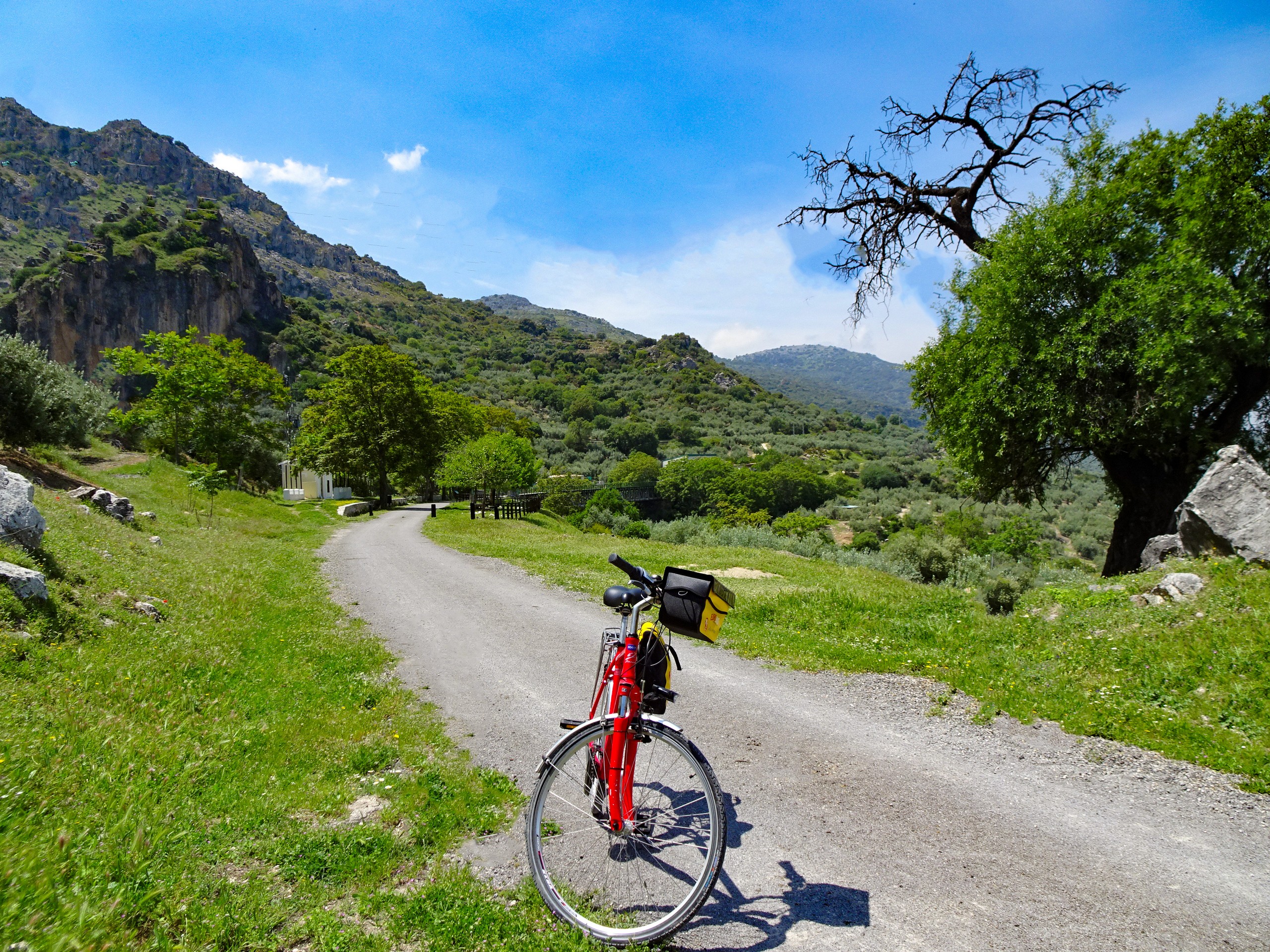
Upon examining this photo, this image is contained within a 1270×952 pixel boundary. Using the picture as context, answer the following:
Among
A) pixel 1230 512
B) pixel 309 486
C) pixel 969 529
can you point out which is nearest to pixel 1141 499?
pixel 1230 512

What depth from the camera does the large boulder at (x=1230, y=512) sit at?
8.69 meters

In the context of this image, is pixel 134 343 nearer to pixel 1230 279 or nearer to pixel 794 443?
pixel 794 443

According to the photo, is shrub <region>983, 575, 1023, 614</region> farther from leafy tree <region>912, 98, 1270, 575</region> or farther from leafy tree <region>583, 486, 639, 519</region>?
leafy tree <region>583, 486, 639, 519</region>

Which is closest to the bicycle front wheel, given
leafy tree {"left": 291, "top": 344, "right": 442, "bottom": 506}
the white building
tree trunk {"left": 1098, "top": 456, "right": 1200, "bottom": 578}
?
tree trunk {"left": 1098, "top": 456, "right": 1200, "bottom": 578}

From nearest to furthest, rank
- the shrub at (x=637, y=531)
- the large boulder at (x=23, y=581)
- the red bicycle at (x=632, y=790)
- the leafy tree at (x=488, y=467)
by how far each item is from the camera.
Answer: the red bicycle at (x=632, y=790) → the large boulder at (x=23, y=581) → the leafy tree at (x=488, y=467) → the shrub at (x=637, y=531)

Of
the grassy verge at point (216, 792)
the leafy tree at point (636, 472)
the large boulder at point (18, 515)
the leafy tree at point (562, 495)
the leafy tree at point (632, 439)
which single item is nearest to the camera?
the grassy verge at point (216, 792)

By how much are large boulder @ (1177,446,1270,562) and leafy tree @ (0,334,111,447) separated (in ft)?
97.5

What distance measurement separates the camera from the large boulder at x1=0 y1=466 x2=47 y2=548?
24.0 feet

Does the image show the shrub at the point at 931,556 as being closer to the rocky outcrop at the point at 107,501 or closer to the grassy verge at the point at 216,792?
the grassy verge at the point at 216,792

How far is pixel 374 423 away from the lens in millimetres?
45219

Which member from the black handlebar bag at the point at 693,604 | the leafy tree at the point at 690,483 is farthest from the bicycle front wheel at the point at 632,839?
the leafy tree at the point at 690,483

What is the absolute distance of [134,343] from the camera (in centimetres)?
9944

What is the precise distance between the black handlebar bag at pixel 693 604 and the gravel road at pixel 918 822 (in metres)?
1.49

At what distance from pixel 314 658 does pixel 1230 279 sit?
54.7 ft
